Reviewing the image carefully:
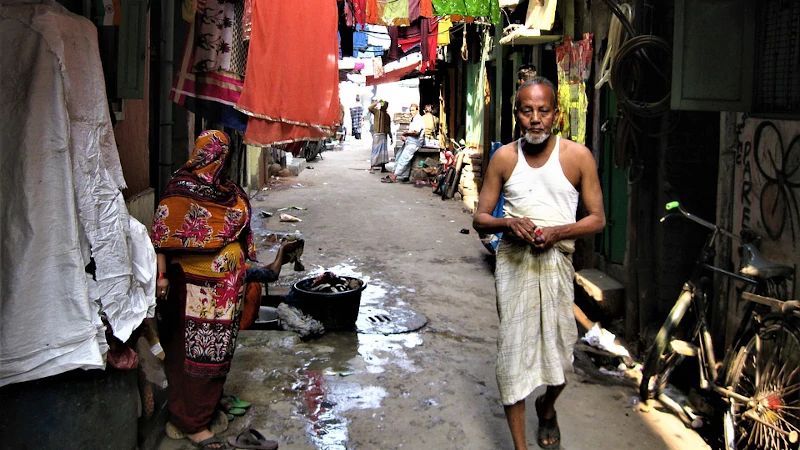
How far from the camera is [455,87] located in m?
22.9

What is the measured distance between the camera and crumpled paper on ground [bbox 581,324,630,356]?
618 centimetres

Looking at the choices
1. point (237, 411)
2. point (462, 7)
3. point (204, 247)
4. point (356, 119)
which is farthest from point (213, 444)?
point (356, 119)

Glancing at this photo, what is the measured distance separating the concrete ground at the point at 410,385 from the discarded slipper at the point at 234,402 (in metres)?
0.08

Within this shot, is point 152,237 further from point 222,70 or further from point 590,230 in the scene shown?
point 590,230

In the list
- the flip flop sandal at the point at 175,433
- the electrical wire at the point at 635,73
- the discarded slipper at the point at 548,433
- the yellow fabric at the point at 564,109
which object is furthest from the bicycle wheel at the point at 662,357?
the yellow fabric at the point at 564,109

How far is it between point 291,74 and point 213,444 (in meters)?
2.59

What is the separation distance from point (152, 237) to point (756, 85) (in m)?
3.92

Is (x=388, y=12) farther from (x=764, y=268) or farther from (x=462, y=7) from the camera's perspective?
(x=764, y=268)

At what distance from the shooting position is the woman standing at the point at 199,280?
405 centimetres

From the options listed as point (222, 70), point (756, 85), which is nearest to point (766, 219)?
point (756, 85)

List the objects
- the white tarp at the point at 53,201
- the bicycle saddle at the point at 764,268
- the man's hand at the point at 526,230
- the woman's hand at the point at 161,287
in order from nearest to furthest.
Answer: the white tarp at the point at 53,201 < the man's hand at the point at 526,230 < the woman's hand at the point at 161,287 < the bicycle saddle at the point at 764,268

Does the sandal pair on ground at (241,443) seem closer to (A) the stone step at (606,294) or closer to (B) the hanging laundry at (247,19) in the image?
(B) the hanging laundry at (247,19)

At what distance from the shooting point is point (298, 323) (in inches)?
243

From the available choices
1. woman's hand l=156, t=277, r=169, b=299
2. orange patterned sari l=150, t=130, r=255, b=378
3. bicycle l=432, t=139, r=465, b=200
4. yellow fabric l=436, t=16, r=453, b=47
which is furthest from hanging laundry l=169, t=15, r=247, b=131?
bicycle l=432, t=139, r=465, b=200
